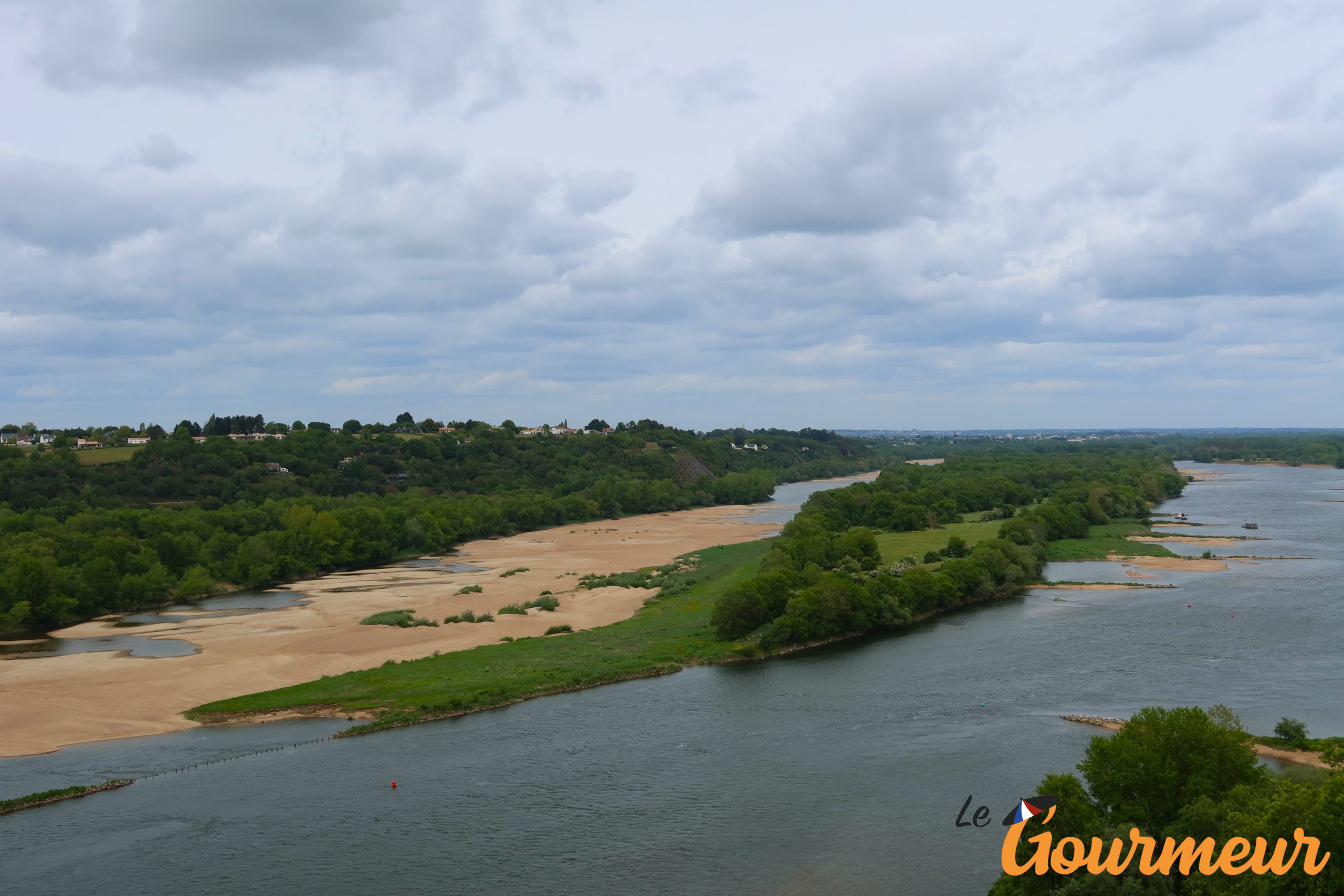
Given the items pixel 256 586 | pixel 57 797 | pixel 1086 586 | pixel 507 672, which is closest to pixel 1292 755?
pixel 507 672

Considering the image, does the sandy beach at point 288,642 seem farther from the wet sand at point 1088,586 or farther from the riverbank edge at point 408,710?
the wet sand at point 1088,586

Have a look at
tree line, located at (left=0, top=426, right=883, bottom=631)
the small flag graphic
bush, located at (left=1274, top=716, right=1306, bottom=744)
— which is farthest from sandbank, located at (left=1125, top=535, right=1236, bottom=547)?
the small flag graphic

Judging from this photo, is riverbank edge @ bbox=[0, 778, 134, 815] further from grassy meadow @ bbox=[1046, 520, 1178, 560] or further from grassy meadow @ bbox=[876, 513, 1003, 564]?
grassy meadow @ bbox=[1046, 520, 1178, 560]

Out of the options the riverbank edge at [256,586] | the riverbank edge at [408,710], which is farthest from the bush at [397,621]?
the riverbank edge at [256,586]

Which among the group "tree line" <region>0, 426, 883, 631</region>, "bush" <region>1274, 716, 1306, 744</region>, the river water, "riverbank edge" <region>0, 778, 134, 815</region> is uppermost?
"tree line" <region>0, 426, 883, 631</region>

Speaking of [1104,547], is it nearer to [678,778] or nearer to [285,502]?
[678,778]

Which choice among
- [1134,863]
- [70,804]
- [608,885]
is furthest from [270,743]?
[1134,863]
